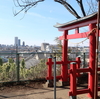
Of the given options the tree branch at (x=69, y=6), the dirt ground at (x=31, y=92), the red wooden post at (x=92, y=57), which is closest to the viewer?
the red wooden post at (x=92, y=57)

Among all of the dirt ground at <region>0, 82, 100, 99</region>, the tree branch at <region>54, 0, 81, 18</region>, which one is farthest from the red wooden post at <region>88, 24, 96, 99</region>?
the tree branch at <region>54, 0, 81, 18</region>

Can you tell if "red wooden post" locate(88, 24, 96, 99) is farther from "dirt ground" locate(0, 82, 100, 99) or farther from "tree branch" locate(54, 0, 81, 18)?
"tree branch" locate(54, 0, 81, 18)

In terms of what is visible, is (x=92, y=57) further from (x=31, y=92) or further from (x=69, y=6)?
(x=69, y=6)

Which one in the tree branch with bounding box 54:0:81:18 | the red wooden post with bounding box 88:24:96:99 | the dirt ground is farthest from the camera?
Answer: the tree branch with bounding box 54:0:81:18

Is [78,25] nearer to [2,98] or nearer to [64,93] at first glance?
[64,93]

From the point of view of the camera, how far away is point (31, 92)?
4844 mm

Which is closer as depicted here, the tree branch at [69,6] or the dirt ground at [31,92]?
the dirt ground at [31,92]

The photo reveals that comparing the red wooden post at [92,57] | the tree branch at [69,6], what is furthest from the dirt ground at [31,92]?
→ the tree branch at [69,6]

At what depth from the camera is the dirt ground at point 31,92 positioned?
14.3 feet

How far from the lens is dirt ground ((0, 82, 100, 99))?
4.36m

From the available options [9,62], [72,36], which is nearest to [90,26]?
[72,36]

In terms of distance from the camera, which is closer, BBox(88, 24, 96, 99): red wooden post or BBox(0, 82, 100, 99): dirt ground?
BBox(88, 24, 96, 99): red wooden post

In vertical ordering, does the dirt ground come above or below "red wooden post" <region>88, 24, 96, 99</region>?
below

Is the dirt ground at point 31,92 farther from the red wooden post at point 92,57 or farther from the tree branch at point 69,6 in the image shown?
the tree branch at point 69,6
